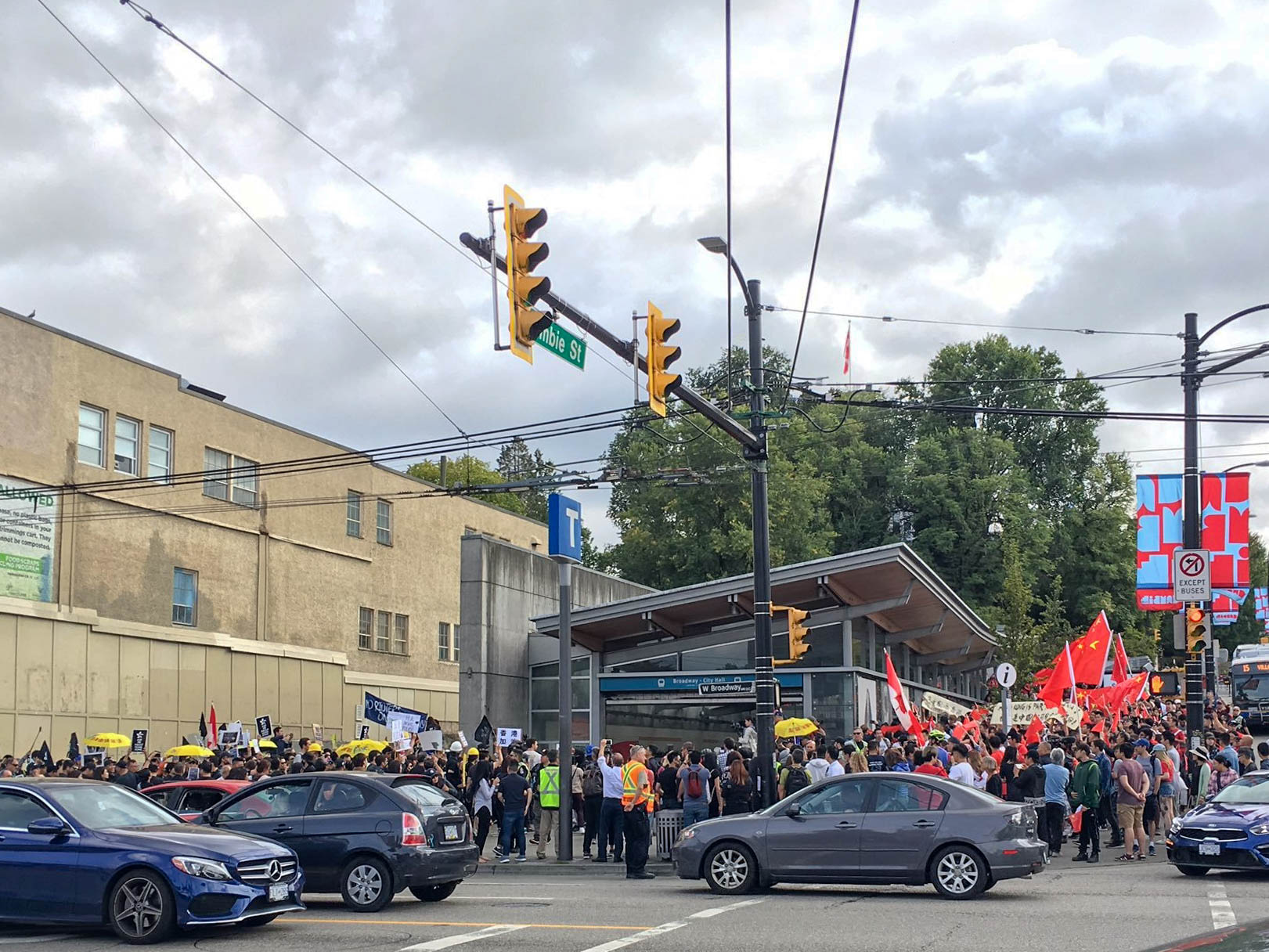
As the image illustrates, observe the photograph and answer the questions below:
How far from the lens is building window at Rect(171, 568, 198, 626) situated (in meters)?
41.4

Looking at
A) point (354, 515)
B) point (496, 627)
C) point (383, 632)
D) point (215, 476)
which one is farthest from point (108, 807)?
point (383, 632)

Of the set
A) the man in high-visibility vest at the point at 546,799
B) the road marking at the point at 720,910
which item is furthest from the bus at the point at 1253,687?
the road marking at the point at 720,910

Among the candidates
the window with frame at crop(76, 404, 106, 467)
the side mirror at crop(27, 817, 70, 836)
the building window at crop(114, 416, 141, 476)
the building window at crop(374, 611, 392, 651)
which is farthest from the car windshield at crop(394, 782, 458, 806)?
the building window at crop(374, 611, 392, 651)

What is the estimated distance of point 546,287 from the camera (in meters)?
13.6

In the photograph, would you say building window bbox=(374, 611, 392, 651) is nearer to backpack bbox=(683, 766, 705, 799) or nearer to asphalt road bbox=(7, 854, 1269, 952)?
backpack bbox=(683, 766, 705, 799)

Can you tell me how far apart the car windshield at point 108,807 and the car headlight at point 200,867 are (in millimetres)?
960

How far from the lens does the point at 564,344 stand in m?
15.2

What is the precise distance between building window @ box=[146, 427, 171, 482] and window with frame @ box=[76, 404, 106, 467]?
1.77 m

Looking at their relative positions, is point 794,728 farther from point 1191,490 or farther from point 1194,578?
point 1191,490

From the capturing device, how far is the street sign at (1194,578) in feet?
81.7

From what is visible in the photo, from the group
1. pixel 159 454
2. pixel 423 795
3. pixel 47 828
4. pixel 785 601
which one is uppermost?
pixel 159 454

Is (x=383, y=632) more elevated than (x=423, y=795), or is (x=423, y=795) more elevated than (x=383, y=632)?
(x=383, y=632)

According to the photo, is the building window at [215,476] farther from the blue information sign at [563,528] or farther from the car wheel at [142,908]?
the car wheel at [142,908]

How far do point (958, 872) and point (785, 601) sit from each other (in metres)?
20.6
